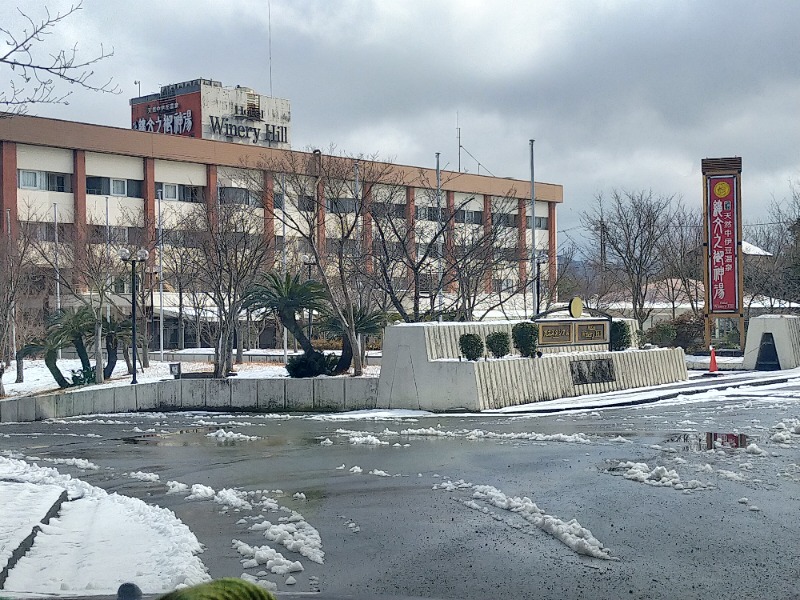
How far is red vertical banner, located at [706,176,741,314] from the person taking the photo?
3559cm

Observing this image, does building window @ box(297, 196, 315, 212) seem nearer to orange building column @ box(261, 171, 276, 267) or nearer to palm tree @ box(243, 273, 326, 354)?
orange building column @ box(261, 171, 276, 267)

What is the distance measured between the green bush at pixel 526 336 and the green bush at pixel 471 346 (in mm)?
1395

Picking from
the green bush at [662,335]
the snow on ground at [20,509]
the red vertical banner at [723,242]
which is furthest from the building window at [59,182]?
the snow on ground at [20,509]

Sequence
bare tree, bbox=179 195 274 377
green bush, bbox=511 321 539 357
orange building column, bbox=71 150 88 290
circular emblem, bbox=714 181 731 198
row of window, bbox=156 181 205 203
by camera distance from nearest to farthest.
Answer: green bush, bbox=511 321 539 357
circular emblem, bbox=714 181 731 198
bare tree, bbox=179 195 274 377
orange building column, bbox=71 150 88 290
row of window, bbox=156 181 205 203

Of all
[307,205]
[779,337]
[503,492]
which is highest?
[307,205]

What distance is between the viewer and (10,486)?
12570 millimetres

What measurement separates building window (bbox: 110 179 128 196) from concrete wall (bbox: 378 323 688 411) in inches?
1553

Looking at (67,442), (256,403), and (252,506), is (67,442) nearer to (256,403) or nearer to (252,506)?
(256,403)

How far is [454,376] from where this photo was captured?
24359mm

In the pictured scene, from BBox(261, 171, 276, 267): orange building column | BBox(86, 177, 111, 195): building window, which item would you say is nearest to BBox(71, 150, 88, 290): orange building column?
BBox(86, 177, 111, 195): building window

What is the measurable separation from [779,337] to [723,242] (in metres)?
4.07

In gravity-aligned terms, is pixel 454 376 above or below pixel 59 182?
below

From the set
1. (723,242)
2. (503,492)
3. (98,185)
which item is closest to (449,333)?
(503,492)

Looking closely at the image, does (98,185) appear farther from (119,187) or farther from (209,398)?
(209,398)
